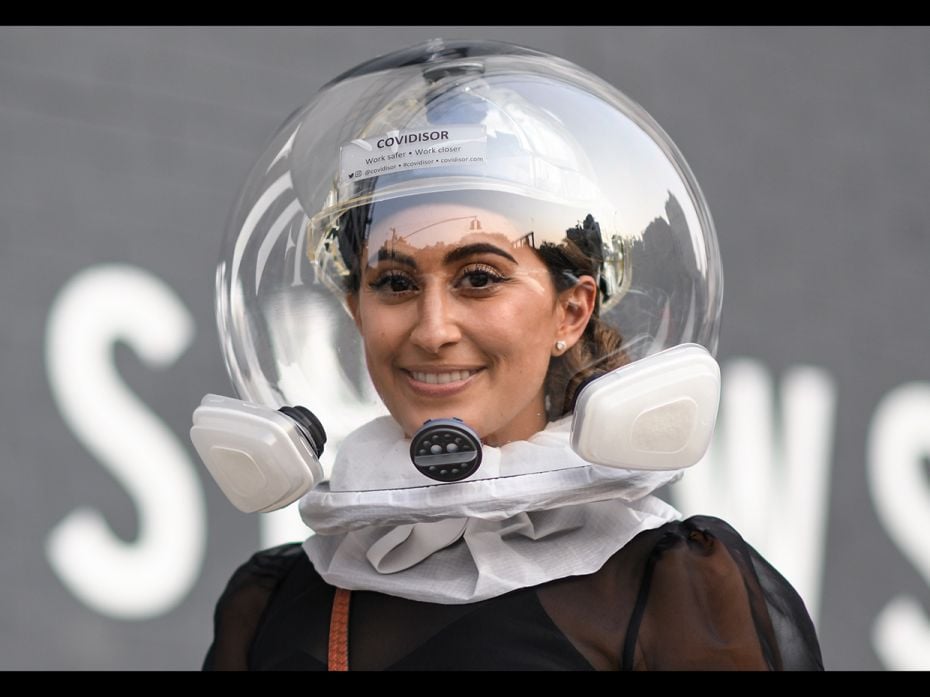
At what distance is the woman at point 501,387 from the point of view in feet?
4.71

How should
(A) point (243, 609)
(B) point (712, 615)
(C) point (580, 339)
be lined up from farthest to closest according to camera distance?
(A) point (243, 609) < (C) point (580, 339) < (B) point (712, 615)

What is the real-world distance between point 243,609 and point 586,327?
22.1 inches

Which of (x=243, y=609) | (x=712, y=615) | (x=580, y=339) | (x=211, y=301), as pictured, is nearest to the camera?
(x=712, y=615)

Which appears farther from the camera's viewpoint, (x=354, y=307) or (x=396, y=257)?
(x=354, y=307)

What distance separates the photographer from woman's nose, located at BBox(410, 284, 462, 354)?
142cm

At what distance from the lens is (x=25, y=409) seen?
131 inches

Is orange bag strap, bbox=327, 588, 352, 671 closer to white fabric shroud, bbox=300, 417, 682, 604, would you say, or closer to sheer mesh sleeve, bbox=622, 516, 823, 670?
white fabric shroud, bbox=300, 417, 682, 604

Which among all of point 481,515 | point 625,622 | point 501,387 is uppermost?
point 501,387

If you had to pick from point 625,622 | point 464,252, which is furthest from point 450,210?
point 625,622

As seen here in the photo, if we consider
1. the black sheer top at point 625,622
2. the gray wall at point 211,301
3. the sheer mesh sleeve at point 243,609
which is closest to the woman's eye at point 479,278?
the black sheer top at point 625,622

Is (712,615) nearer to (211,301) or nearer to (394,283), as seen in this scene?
(394,283)

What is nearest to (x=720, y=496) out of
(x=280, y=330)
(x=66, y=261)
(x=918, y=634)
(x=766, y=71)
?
(x=918, y=634)

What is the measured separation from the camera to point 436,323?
1.43 meters

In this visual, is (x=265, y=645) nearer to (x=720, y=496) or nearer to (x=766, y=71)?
(x=720, y=496)
